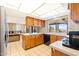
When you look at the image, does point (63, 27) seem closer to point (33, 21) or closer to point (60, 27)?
point (60, 27)

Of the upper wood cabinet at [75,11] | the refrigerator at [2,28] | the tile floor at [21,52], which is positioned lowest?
the tile floor at [21,52]

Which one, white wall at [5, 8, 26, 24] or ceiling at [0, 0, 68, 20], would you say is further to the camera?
ceiling at [0, 0, 68, 20]

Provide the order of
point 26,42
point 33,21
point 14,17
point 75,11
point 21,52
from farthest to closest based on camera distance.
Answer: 1. point 26,42
2. point 21,52
3. point 33,21
4. point 14,17
5. point 75,11

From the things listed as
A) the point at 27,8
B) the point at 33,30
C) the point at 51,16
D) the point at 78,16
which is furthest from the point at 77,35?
the point at 27,8

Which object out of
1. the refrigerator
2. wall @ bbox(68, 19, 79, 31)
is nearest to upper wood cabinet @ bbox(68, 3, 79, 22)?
wall @ bbox(68, 19, 79, 31)

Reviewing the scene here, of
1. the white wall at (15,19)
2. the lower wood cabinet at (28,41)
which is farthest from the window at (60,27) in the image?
the lower wood cabinet at (28,41)

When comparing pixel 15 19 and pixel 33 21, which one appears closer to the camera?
pixel 15 19

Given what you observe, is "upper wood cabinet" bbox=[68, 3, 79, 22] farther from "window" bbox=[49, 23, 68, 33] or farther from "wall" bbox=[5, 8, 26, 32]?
"wall" bbox=[5, 8, 26, 32]

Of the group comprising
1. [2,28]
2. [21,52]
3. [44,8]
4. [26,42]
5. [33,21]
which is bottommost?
[21,52]

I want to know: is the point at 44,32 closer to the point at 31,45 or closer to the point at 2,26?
the point at 2,26

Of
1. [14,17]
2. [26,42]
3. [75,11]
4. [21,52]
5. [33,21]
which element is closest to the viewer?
[75,11]

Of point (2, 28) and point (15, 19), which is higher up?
point (15, 19)

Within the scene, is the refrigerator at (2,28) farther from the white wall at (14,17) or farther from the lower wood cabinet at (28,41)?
the lower wood cabinet at (28,41)

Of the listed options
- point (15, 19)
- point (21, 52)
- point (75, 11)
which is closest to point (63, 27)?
point (75, 11)
